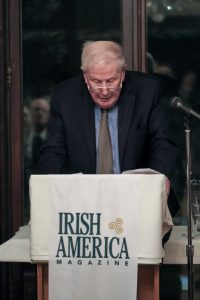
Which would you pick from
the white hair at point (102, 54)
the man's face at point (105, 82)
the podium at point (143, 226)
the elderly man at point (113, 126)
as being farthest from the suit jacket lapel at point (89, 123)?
the podium at point (143, 226)

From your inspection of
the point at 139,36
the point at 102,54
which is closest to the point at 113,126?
the point at 102,54

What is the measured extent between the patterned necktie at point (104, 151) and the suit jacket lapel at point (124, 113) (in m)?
0.06

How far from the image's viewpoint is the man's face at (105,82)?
138 inches

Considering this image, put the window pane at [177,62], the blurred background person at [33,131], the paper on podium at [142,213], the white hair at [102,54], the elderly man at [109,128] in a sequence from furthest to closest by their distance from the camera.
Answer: the blurred background person at [33,131]
the window pane at [177,62]
the elderly man at [109,128]
the white hair at [102,54]
the paper on podium at [142,213]

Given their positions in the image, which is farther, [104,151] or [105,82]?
[104,151]

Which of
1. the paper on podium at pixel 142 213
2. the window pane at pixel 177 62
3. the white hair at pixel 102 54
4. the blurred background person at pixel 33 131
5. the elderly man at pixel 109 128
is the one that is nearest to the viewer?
the paper on podium at pixel 142 213

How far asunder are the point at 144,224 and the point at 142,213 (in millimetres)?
52

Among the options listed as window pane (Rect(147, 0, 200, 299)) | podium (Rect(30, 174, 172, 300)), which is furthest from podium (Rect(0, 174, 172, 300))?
window pane (Rect(147, 0, 200, 299))

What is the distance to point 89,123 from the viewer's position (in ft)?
12.3

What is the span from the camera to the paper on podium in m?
3.10

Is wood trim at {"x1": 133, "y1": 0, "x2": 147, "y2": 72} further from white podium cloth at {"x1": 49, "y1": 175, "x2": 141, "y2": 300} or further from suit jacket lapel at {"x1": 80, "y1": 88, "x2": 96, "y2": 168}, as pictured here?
white podium cloth at {"x1": 49, "y1": 175, "x2": 141, "y2": 300}

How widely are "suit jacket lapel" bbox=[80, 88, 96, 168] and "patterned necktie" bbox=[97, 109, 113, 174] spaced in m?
0.04

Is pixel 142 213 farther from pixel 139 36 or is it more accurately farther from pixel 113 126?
pixel 139 36

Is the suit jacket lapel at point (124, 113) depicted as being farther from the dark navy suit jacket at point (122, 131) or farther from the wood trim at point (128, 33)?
the wood trim at point (128, 33)
